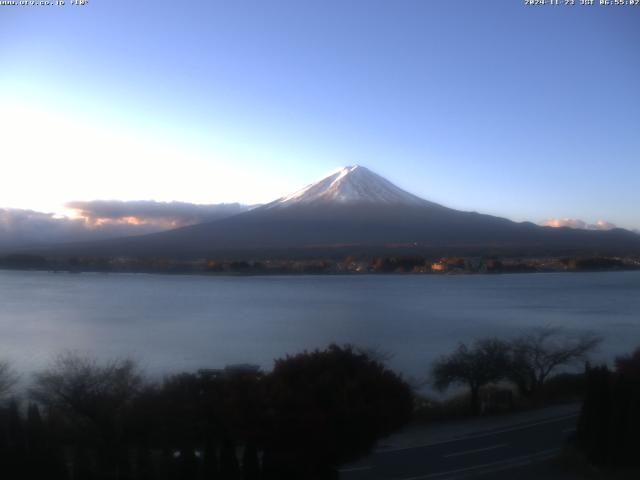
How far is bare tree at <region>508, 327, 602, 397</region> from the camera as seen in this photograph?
31.3 ft

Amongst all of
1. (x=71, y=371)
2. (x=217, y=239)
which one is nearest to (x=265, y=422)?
Answer: (x=71, y=371)

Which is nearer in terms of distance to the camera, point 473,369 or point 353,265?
point 473,369

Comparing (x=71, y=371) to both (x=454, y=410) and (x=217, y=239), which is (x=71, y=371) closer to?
(x=454, y=410)

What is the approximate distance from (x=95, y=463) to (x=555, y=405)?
5.70 m

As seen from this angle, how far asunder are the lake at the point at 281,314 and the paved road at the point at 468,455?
298 centimetres

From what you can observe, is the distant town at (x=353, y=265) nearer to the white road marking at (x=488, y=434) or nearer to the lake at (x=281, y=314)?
the lake at (x=281, y=314)

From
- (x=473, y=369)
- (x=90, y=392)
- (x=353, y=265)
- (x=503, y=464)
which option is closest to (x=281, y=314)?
(x=473, y=369)

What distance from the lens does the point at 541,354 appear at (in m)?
10.4

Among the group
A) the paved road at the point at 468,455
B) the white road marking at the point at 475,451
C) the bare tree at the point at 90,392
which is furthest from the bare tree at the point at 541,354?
the bare tree at the point at 90,392

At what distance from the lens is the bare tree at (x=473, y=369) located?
29.5 feet

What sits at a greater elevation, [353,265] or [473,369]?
[353,265]

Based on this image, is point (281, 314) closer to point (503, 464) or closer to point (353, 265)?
point (353, 265)

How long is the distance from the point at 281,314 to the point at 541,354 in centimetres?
677

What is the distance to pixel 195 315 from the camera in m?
15.7
